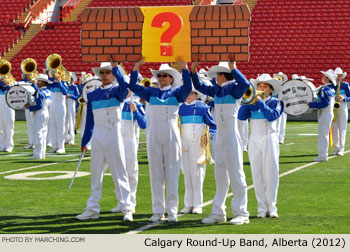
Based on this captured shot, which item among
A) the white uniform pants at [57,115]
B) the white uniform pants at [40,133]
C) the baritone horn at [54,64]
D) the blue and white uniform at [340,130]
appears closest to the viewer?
the white uniform pants at [40,133]

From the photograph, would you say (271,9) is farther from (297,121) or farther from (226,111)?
(226,111)

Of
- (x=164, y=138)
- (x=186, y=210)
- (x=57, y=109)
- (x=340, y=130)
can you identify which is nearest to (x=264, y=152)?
(x=186, y=210)

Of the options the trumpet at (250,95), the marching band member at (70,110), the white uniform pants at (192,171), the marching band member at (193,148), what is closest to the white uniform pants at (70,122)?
the marching band member at (70,110)

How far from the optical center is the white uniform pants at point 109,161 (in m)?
8.16

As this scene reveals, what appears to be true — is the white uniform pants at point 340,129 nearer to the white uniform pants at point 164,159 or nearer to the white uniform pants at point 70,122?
the white uniform pants at point 70,122

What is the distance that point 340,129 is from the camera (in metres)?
16.5

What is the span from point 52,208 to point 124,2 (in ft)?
103

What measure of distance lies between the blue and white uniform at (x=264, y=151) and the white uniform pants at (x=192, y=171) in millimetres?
687

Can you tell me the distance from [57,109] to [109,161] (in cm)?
932

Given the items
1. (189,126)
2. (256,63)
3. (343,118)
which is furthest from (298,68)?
(189,126)

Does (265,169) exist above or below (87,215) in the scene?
above

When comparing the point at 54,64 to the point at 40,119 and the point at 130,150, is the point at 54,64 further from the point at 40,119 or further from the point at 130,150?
the point at 130,150

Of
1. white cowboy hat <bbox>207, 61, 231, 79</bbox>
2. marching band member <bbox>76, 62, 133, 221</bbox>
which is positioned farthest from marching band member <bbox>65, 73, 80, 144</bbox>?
white cowboy hat <bbox>207, 61, 231, 79</bbox>

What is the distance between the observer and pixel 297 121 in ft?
101
